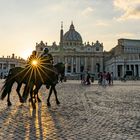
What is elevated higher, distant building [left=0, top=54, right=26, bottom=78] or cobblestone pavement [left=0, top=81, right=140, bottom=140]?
distant building [left=0, top=54, right=26, bottom=78]

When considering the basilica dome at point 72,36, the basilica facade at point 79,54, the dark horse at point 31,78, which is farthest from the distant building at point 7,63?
the dark horse at point 31,78

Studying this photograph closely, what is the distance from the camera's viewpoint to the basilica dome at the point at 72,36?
160000mm

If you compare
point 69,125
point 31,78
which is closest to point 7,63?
point 31,78

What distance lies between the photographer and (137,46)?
159 m

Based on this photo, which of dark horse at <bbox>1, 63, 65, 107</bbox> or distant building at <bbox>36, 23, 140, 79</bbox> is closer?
dark horse at <bbox>1, 63, 65, 107</bbox>

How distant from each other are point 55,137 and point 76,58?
149 metres

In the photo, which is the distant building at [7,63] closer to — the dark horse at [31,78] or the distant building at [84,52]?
the distant building at [84,52]

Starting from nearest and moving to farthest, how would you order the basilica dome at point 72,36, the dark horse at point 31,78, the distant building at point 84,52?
the dark horse at point 31,78 < the distant building at point 84,52 < the basilica dome at point 72,36

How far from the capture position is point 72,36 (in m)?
162

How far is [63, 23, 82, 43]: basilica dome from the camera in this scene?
160 metres

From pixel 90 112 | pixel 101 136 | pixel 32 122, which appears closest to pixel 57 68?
pixel 90 112

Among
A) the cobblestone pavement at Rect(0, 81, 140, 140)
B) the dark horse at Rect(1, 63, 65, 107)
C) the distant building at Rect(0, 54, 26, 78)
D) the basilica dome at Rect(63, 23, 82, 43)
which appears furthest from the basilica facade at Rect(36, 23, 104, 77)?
the cobblestone pavement at Rect(0, 81, 140, 140)

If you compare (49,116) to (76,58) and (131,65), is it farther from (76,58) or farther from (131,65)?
(76,58)

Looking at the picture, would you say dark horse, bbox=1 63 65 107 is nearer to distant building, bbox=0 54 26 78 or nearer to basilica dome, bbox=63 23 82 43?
distant building, bbox=0 54 26 78
